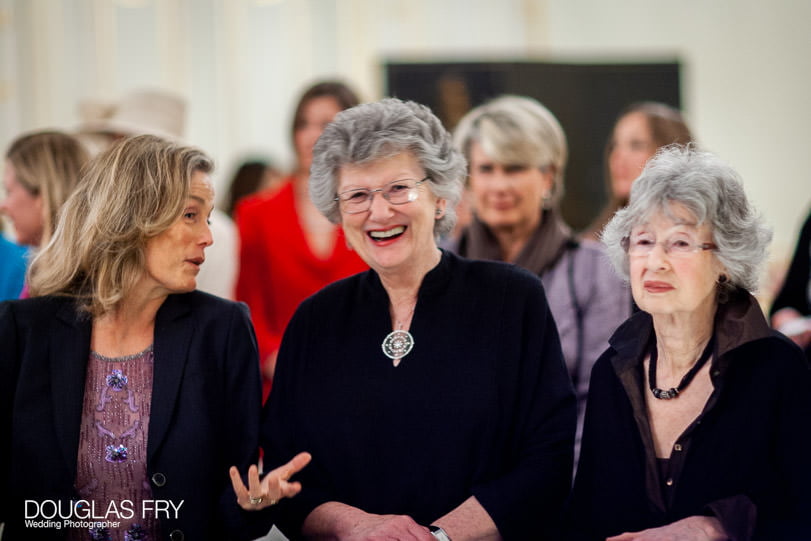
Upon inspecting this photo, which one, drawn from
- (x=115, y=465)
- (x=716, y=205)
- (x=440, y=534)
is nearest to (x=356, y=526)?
(x=440, y=534)

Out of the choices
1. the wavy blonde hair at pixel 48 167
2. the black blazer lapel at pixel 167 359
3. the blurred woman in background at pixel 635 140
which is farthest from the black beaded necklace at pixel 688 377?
the wavy blonde hair at pixel 48 167

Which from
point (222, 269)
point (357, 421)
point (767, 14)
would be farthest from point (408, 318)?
point (767, 14)

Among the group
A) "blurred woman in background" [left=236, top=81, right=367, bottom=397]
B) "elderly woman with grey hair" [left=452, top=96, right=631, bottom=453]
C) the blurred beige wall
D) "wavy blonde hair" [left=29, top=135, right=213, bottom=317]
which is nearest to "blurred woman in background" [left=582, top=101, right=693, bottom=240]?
"elderly woman with grey hair" [left=452, top=96, right=631, bottom=453]

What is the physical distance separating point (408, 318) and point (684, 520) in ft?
2.65

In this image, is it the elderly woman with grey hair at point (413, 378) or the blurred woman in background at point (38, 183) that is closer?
the elderly woman with grey hair at point (413, 378)

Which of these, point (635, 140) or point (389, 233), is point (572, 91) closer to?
point (635, 140)

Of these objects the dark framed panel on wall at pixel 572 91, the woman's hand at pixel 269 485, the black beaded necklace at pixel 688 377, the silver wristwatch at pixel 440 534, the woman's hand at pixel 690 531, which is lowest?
the silver wristwatch at pixel 440 534

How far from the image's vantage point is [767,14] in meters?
6.86

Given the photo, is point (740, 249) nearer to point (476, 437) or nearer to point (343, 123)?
point (476, 437)

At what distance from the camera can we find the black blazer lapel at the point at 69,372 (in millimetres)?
2240

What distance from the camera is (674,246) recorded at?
6.71 ft

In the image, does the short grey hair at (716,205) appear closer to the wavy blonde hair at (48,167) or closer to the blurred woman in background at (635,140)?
the blurred woman in background at (635,140)

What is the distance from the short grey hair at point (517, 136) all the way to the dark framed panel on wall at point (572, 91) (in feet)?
6.86

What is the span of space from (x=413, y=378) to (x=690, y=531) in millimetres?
711
